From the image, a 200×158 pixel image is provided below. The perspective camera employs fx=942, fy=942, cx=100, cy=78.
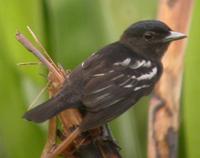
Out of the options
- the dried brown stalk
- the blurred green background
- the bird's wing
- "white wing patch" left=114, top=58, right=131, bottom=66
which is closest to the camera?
the dried brown stalk

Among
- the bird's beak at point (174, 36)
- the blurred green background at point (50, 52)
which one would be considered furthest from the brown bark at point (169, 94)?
the blurred green background at point (50, 52)

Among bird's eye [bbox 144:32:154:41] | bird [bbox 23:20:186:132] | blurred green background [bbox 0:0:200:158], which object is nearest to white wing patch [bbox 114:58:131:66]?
bird [bbox 23:20:186:132]

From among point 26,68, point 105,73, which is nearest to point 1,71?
point 26,68

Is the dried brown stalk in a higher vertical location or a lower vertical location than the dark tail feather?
lower

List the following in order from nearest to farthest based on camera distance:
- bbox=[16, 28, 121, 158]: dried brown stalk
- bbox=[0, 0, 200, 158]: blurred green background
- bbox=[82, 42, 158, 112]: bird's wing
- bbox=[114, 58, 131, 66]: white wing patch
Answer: bbox=[16, 28, 121, 158]: dried brown stalk → bbox=[82, 42, 158, 112]: bird's wing → bbox=[114, 58, 131, 66]: white wing patch → bbox=[0, 0, 200, 158]: blurred green background

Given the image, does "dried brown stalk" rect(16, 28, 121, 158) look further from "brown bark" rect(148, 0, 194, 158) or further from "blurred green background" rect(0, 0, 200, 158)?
"blurred green background" rect(0, 0, 200, 158)

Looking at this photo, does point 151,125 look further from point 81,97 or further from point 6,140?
point 6,140

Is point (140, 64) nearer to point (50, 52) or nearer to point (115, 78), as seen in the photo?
point (115, 78)
